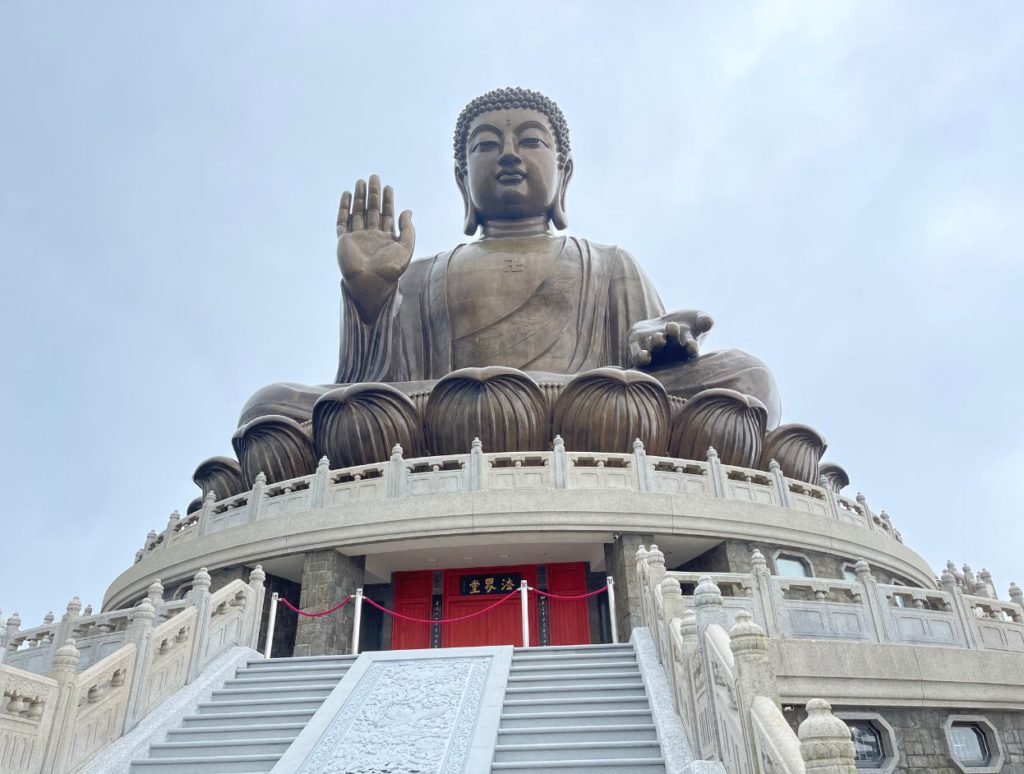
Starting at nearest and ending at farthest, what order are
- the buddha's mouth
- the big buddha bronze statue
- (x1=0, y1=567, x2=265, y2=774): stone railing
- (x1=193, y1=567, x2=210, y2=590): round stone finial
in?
(x1=0, y1=567, x2=265, y2=774): stone railing, (x1=193, y1=567, x2=210, y2=590): round stone finial, the big buddha bronze statue, the buddha's mouth

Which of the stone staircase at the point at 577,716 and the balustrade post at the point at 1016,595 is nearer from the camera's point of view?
the stone staircase at the point at 577,716

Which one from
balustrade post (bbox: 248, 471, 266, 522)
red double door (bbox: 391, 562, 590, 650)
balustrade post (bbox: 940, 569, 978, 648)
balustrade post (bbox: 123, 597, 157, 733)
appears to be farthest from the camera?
balustrade post (bbox: 248, 471, 266, 522)

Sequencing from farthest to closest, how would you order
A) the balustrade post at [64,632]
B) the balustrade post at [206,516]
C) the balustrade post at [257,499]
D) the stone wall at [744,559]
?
the balustrade post at [206,516] < the balustrade post at [257,499] < the stone wall at [744,559] < the balustrade post at [64,632]

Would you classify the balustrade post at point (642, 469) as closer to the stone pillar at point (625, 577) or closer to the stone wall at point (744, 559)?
the stone pillar at point (625, 577)

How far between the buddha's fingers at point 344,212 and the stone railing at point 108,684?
7622 mm

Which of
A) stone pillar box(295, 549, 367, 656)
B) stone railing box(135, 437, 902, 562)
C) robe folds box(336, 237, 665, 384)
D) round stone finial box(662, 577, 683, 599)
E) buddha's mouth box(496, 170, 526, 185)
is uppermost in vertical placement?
buddha's mouth box(496, 170, 526, 185)

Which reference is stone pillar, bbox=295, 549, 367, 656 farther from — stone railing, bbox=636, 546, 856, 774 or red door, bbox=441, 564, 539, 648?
stone railing, bbox=636, 546, 856, 774

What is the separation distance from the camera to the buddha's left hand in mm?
12633

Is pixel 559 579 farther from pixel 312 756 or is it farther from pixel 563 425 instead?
pixel 312 756

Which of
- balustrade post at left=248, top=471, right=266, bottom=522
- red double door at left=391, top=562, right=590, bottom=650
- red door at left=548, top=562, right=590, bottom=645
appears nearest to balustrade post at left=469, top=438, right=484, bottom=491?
red double door at left=391, top=562, right=590, bottom=650

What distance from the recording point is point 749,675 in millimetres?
3709

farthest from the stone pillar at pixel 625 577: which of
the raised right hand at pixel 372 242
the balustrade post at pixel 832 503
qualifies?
the raised right hand at pixel 372 242

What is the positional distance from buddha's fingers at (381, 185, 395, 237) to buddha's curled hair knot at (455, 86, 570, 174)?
11.1ft

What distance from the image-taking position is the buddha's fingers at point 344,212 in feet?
45.3
